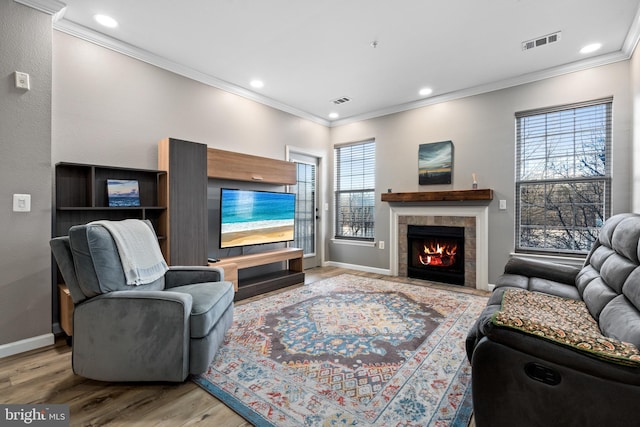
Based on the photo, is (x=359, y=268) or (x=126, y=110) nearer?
(x=126, y=110)

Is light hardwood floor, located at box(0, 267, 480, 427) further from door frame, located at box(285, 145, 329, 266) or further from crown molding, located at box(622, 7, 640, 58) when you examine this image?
door frame, located at box(285, 145, 329, 266)

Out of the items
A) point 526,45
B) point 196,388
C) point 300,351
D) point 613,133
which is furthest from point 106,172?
point 613,133

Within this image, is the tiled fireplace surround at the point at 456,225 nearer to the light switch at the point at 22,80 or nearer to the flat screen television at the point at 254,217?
the flat screen television at the point at 254,217

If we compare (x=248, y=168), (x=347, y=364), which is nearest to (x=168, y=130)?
(x=248, y=168)

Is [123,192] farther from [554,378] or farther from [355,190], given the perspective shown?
[355,190]

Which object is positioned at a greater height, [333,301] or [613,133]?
[613,133]

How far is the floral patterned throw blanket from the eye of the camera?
3.45ft

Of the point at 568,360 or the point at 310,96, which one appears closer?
the point at 568,360

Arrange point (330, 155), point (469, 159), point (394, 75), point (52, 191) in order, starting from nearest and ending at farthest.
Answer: point (52, 191) → point (394, 75) → point (469, 159) → point (330, 155)

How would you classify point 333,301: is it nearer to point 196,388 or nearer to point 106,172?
point 196,388

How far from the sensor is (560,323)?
66.1 inches

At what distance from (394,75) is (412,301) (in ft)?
9.00

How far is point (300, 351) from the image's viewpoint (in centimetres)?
225

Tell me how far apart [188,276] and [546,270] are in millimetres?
3088
